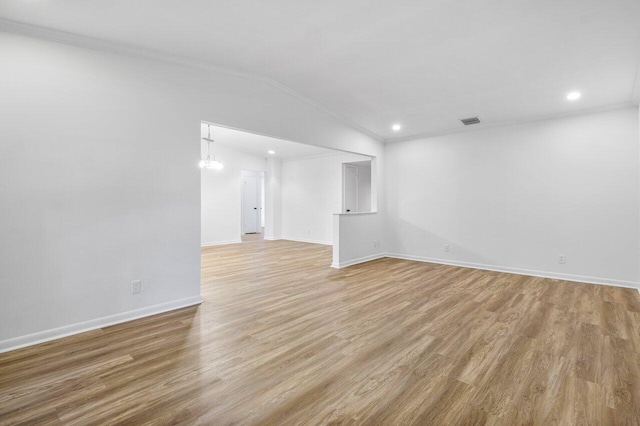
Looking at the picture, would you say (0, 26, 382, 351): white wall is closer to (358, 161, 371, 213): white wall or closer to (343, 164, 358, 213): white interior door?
(343, 164, 358, 213): white interior door

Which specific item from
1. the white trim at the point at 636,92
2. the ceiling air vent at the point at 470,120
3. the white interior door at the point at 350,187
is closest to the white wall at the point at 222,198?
the white interior door at the point at 350,187

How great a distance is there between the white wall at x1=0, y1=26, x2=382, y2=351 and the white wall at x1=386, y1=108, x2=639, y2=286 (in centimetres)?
417

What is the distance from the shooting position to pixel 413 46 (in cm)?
318

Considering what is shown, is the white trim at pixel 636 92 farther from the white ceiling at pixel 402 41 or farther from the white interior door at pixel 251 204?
the white interior door at pixel 251 204

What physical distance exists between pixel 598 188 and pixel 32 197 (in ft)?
22.5

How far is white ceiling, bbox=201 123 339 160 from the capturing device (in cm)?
742

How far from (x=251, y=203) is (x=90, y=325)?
9.15 meters

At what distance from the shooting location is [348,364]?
2.25m

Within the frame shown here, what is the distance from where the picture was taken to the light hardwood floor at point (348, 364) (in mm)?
1728

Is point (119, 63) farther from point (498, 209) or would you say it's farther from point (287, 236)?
point (287, 236)

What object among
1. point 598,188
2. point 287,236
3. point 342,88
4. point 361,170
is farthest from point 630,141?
point 287,236

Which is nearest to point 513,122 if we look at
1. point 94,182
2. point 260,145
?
point 260,145

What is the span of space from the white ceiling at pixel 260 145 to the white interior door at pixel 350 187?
67cm

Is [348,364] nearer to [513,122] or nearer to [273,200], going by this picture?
[513,122]
